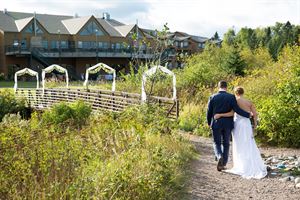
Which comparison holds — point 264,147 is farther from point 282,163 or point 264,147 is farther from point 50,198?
point 50,198

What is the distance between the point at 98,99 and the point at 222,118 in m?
14.2

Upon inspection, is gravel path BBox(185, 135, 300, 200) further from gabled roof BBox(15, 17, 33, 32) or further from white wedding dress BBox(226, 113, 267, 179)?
gabled roof BBox(15, 17, 33, 32)

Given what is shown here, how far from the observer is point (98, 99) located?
21672 mm

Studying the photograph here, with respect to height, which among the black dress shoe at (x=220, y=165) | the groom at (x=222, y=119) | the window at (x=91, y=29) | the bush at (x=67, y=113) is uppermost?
the window at (x=91, y=29)

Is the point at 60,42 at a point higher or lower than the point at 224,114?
higher

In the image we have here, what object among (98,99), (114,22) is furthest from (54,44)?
(98,99)

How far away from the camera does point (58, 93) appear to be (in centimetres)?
2614

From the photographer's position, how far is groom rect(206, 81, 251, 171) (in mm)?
8070

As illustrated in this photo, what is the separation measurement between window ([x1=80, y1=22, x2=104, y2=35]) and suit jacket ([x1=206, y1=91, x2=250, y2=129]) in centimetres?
5087

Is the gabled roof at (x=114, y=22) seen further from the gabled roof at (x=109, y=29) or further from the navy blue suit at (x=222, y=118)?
the navy blue suit at (x=222, y=118)

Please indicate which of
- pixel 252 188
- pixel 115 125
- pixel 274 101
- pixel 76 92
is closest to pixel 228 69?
pixel 76 92

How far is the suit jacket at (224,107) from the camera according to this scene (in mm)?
8047

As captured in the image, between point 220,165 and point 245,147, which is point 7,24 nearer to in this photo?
point 220,165

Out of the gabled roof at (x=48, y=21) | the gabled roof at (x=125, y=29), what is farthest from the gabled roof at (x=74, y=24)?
the gabled roof at (x=125, y=29)
